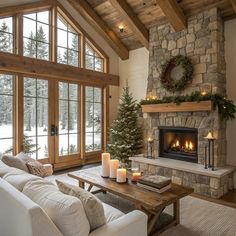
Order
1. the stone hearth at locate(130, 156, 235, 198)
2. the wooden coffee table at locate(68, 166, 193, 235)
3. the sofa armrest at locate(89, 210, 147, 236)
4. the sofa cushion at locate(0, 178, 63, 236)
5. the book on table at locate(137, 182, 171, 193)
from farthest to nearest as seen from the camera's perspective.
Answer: the stone hearth at locate(130, 156, 235, 198) → the book on table at locate(137, 182, 171, 193) → the wooden coffee table at locate(68, 166, 193, 235) → the sofa armrest at locate(89, 210, 147, 236) → the sofa cushion at locate(0, 178, 63, 236)

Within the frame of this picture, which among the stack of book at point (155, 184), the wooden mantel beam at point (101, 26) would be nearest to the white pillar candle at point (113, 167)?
the stack of book at point (155, 184)

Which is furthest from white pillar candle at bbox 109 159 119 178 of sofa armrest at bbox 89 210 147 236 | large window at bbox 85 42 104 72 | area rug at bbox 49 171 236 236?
large window at bbox 85 42 104 72

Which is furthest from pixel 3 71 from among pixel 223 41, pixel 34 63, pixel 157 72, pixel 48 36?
pixel 223 41

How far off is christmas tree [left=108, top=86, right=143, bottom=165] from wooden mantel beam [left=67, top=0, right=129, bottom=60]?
5.27ft

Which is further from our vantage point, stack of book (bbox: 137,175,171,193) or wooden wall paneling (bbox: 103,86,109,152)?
wooden wall paneling (bbox: 103,86,109,152)

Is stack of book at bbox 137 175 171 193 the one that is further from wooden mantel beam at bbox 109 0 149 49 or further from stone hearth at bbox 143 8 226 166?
wooden mantel beam at bbox 109 0 149 49

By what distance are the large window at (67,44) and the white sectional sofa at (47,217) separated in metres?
4.26

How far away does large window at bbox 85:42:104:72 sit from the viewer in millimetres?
6130

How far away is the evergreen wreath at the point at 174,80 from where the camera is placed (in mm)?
4543

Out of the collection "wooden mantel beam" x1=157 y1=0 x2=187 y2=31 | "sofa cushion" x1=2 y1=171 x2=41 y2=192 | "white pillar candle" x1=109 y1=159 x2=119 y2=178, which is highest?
"wooden mantel beam" x1=157 y1=0 x2=187 y2=31

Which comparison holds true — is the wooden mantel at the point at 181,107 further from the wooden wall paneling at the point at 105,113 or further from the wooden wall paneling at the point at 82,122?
the wooden wall paneling at the point at 82,122

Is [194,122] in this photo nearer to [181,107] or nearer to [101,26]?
[181,107]

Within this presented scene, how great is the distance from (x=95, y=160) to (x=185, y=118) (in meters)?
2.96

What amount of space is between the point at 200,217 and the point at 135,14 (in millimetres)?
4540
